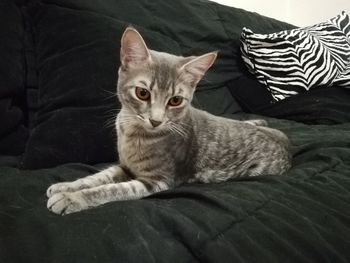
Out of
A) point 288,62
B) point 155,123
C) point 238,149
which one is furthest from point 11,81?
point 288,62

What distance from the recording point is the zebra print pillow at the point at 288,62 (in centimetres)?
181

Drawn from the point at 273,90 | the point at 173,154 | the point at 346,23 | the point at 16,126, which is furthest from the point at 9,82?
the point at 346,23

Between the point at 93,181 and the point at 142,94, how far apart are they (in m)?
0.25

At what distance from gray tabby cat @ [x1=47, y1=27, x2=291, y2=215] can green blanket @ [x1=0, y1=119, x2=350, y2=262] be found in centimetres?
14

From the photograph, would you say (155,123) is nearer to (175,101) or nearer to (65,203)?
(175,101)

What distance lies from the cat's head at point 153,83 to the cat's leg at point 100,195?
0.15m

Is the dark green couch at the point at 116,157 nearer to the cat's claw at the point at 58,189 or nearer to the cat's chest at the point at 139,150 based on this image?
the cat's claw at the point at 58,189

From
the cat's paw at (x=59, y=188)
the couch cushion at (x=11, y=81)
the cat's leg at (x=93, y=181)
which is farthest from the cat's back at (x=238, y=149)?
the couch cushion at (x=11, y=81)

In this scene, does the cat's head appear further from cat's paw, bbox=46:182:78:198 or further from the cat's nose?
cat's paw, bbox=46:182:78:198

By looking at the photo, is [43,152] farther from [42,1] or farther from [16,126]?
[42,1]

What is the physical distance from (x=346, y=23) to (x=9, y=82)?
5.98 ft

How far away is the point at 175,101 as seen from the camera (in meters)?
1.07

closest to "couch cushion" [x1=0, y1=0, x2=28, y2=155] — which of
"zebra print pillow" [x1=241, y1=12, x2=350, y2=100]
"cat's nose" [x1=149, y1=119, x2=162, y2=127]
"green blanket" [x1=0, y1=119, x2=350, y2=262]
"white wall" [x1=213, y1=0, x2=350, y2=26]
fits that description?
"green blanket" [x1=0, y1=119, x2=350, y2=262]

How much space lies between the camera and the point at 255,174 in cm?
113
